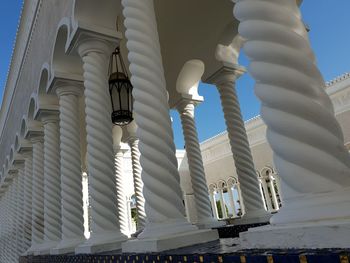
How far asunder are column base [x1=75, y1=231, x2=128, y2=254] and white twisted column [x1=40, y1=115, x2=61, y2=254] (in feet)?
11.6

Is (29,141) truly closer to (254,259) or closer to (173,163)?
(173,163)

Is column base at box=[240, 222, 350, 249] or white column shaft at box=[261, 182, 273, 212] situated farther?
white column shaft at box=[261, 182, 273, 212]

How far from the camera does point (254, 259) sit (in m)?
2.33

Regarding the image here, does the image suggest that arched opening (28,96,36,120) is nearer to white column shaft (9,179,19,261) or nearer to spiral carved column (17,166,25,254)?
spiral carved column (17,166,25,254)

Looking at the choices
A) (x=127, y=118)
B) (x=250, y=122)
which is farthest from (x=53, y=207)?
(x=250, y=122)

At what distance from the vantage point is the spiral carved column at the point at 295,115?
7.93 feet

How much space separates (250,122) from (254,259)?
61.8 feet

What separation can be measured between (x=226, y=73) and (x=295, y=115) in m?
7.47

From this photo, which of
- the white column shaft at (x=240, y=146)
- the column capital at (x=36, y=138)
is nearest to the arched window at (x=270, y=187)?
the white column shaft at (x=240, y=146)

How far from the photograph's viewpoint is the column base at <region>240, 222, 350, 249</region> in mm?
2104

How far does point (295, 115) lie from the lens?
2594mm

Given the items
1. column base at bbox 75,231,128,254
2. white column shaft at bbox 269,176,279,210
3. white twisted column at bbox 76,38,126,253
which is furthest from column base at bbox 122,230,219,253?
white column shaft at bbox 269,176,279,210

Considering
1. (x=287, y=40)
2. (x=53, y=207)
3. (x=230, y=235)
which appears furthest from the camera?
(x=53, y=207)

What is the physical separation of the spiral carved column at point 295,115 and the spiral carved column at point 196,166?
742 centimetres
